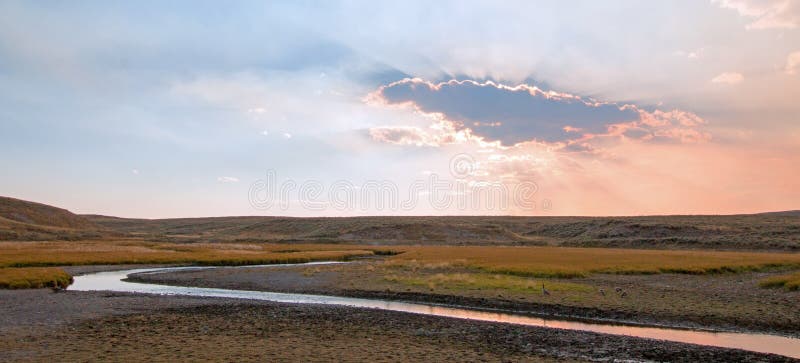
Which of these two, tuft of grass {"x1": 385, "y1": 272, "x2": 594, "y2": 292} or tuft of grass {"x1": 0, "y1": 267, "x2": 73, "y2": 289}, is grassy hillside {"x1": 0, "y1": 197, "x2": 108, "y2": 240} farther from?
tuft of grass {"x1": 385, "y1": 272, "x2": 594, "y2": 292}

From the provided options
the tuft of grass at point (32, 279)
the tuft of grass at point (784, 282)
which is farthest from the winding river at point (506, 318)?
the tuft of grass at point (784, 282)

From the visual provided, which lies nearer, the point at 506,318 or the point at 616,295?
the point at 506,318

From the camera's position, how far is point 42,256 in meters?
59.4

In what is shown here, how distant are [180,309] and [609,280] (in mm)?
28956

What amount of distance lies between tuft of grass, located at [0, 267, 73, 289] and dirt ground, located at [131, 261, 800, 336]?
650 cm

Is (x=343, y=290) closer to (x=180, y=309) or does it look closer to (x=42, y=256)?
(x=180, y=309)

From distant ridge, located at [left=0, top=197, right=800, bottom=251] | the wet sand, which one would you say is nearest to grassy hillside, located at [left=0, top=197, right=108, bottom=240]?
distant ridge, located at [left=0, top=197, right=800, bottom=251]

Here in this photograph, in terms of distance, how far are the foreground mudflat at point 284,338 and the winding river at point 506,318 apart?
7.05ft

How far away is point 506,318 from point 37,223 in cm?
16438

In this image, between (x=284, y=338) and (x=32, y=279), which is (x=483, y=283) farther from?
(x=32, y=279)

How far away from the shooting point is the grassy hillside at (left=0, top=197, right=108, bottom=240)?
10544cm

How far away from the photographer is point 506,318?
27219 millimetres

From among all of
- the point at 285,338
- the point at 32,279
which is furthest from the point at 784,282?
the point at 32,279

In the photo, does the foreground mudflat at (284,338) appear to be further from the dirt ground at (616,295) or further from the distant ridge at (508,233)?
the distant ridge at (508,233)
